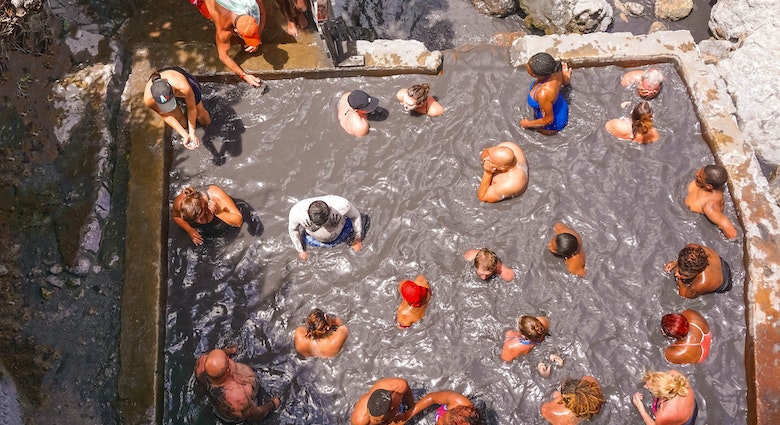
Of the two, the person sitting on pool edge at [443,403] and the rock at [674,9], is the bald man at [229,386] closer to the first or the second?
the person sitting on pool edge at [443,403]

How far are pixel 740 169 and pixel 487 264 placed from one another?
3627 millimetres

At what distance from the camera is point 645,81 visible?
7.20 m

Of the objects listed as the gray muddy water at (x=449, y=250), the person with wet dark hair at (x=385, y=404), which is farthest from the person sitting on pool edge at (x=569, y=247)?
the person with wet dark hair at (x=385, y=404)

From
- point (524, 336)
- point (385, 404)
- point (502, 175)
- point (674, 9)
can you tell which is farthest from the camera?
point (674, 9)

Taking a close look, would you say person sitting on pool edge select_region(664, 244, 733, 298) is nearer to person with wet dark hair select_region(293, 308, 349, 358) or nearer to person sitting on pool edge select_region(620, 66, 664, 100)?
person sitting on pool edge select_region(620, 66, 664, 100)

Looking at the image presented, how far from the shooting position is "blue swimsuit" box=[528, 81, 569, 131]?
7.09 metres

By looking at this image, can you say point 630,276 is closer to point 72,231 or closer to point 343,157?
point 343,157

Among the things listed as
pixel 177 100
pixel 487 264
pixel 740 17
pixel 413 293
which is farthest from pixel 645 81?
pixel 177 100

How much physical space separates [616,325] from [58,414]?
20.2 feet

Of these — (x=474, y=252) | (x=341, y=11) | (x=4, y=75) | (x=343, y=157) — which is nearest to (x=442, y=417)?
(x=474, y=252)

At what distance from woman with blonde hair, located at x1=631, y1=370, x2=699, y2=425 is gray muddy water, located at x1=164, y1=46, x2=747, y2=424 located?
252 millimetres

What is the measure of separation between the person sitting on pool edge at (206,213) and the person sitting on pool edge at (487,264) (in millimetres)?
2901

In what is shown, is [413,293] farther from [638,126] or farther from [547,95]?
[638,126]

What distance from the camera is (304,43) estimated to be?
25.2ft
